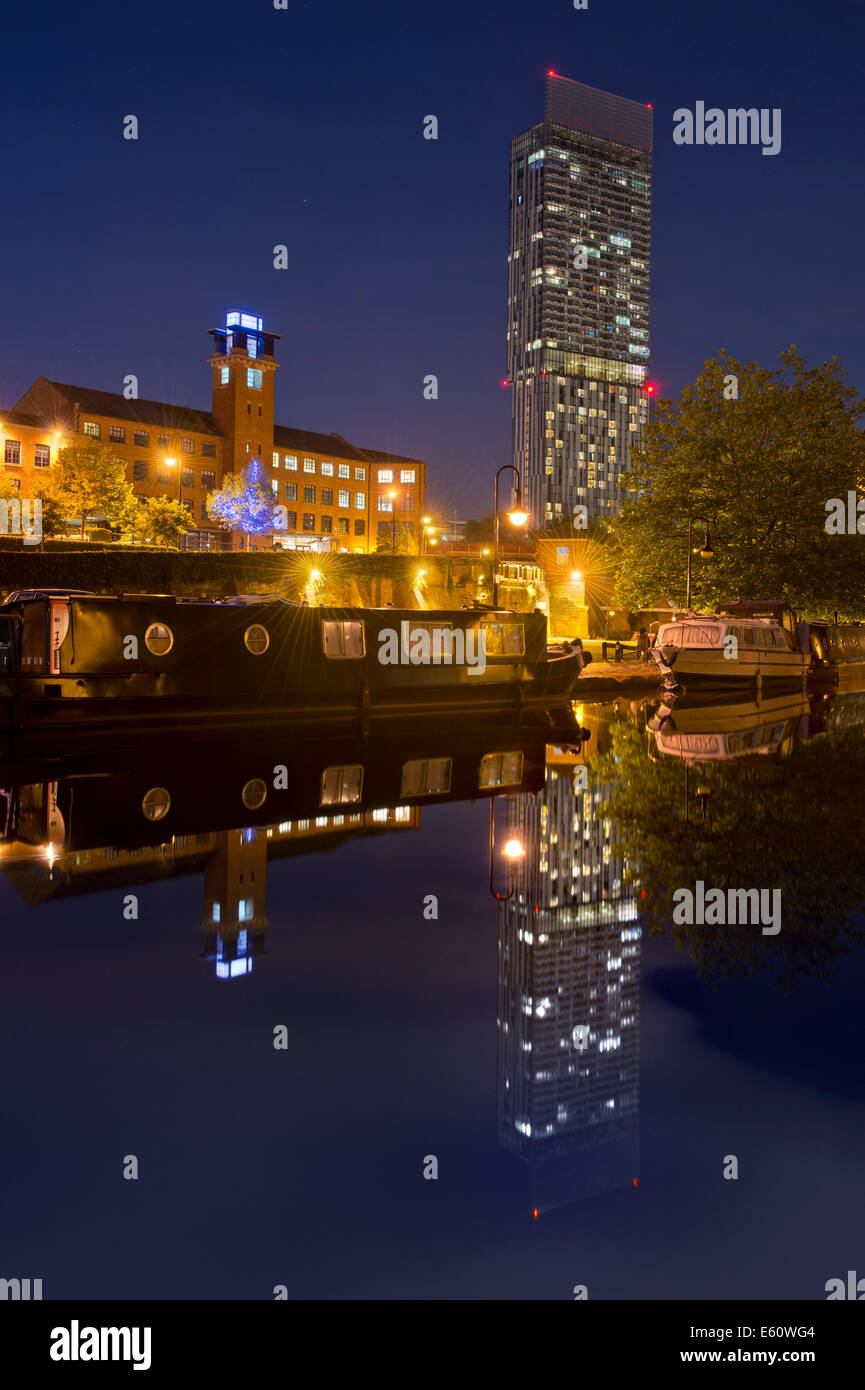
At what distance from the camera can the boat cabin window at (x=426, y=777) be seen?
13922mm

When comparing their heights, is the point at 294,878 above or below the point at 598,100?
below

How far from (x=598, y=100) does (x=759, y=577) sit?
603 feet

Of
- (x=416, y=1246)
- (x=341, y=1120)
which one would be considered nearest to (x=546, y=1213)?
(x=416, y=1246)

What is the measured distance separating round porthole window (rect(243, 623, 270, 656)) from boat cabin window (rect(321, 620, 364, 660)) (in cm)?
146

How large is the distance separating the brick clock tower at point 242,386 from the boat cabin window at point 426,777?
77.6 m

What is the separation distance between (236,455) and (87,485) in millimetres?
27726

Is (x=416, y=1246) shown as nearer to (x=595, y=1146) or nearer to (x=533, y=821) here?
(x=595, y=1146)

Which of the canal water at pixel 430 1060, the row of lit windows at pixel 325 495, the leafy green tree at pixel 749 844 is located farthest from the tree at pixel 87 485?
the canal water at pixel 430 1060

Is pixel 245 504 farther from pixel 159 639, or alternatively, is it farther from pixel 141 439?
pixel 159 639

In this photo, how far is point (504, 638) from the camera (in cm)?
2630

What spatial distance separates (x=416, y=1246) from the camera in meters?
3.48

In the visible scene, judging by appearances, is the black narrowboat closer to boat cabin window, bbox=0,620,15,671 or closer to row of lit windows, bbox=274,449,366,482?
boat cabin window, bbox=0,620,15,671
